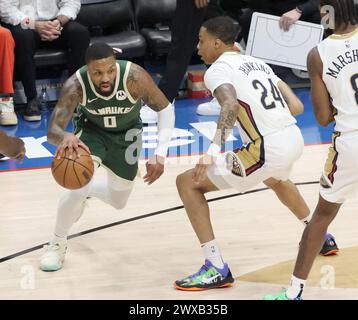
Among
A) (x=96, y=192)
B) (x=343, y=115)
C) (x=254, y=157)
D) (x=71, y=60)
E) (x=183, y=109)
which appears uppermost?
(x=343, y=115)

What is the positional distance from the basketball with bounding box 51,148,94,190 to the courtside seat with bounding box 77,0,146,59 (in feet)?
14.1

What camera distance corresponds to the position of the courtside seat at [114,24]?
9.34 m

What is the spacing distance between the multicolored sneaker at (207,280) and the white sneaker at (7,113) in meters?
3.99

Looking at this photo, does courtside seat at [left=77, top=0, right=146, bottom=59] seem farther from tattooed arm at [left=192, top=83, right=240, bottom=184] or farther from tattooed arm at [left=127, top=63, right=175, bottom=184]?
tattooed arm at [left=192, top=83, right=240, bottom=184]

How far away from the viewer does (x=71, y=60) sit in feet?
29.4

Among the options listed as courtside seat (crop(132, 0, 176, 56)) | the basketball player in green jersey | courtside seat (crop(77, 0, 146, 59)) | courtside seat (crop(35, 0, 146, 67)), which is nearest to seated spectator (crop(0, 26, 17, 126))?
courtside seat (crop(35, 0, 146, 67))

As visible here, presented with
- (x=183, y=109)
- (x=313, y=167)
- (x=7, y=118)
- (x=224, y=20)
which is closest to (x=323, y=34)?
(x=183, y=109)

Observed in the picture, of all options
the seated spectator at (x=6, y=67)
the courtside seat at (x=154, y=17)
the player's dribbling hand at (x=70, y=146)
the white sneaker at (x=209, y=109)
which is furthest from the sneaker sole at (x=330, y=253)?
the courtside seat at (x=154, y=17)

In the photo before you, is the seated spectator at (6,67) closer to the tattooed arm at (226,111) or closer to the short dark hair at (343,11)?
the tattooed arm at (226,111)

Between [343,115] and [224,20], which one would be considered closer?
[343,115]

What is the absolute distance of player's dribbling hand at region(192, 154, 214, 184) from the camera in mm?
4883
